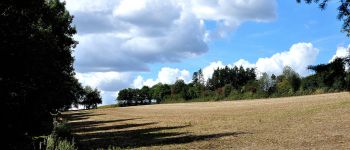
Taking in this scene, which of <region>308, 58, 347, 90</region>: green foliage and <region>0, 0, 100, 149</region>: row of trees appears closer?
<region>308, 58, 347, 90</region>: green foliage

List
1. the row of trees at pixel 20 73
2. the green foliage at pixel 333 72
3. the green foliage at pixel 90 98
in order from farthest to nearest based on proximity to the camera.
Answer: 1. the green foliage at pixel 90 98
2. the row of trees at pixel 20 73
3. the green foliage at pixel 333 72

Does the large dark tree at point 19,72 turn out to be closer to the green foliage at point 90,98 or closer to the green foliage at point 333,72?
the green foliage at point 333,72

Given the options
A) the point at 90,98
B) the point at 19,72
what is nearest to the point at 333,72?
the point at 19,72

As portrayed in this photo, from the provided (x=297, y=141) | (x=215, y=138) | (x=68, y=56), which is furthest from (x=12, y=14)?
(x=68, y=56)

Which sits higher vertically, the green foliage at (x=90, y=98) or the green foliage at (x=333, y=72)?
the green foliage at (x=90, y=98)

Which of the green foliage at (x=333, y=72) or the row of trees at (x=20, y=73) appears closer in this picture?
the green foliage at (x=333, y=72)

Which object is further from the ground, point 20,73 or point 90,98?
point 90,98

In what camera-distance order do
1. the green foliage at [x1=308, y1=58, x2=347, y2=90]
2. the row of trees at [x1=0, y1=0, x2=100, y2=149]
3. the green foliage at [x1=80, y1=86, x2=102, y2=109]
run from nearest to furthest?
the green foliage at [x1=308, y1=58, x2=347, y2=90] < the row of trees at [x1=0, y1=0, x2=100, y2=149] < the green foliage at [x1=80, y1=86, x2=102, y2=109]

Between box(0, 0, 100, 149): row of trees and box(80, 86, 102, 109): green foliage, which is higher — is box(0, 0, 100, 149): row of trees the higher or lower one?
the lower one

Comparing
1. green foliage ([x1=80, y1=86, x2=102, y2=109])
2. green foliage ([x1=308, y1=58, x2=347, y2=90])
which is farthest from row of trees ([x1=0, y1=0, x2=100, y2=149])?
green foliage ([x1=80, y1=86, x2=102, y2=109])

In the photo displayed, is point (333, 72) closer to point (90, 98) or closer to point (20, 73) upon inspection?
point (20, 73)

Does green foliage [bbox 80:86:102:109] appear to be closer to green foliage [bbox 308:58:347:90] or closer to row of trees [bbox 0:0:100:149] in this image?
row of trees [bbox 0:0:100:149]

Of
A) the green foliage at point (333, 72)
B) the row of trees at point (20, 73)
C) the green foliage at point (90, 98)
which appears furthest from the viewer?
the green foliage at point (90, 98)

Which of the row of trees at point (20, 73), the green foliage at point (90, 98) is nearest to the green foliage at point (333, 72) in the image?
the row of trees at point (20, 73)
